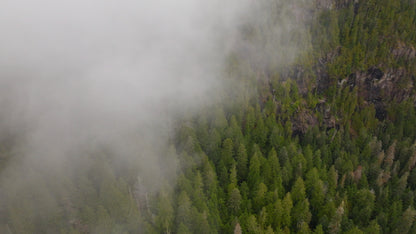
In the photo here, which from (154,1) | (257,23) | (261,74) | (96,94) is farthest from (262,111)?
(154,1)

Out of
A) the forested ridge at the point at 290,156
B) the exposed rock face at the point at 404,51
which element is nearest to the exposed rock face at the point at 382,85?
the forested ridge at the point at 290,156

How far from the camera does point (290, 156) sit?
91.2 meters

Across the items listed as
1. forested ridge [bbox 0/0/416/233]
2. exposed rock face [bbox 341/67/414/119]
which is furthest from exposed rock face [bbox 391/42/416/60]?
exposed rock face [bbox 341/67/414/119]

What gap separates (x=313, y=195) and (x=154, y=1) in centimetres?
12270

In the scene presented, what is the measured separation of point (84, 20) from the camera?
518 ft

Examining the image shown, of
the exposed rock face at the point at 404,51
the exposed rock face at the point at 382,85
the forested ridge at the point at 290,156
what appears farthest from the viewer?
the exposed rock face at the point at 404,51

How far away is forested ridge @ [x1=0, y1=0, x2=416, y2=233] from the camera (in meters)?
66.2

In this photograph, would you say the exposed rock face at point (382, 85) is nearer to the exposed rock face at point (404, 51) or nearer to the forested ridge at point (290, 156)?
the forested ridge at point (290, 156)

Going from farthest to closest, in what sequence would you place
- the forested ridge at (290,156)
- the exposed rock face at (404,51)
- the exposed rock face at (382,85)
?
the exposed rock face at (404,51) → the exposed rock face at (382,85) → the forested ridge at (290,156)

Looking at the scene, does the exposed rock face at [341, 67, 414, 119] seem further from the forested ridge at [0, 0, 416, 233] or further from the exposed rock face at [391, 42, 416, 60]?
the exposed rock face at [391, 42, 416, 60]

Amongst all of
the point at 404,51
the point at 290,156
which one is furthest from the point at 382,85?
the point at 290,156

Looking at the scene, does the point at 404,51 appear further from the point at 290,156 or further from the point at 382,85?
the point at 290,156

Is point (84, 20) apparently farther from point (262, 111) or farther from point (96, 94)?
point (262, 111)

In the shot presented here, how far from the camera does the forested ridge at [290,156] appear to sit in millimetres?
66188
